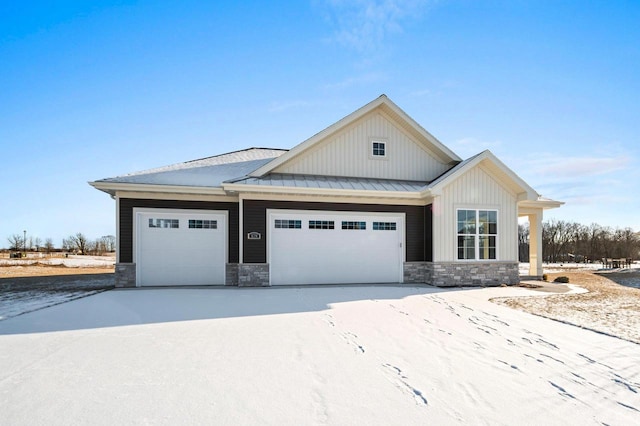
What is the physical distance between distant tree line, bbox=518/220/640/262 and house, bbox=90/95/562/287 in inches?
1202

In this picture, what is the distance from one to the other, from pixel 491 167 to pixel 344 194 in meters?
5.22

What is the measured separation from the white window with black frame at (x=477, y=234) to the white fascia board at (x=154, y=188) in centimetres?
825

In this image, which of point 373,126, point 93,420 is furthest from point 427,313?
point 373,126

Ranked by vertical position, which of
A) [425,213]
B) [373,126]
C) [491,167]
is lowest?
[425,213]

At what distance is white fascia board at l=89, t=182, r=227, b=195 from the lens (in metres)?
10.4

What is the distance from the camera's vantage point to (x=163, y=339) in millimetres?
5086

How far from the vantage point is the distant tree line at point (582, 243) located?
1422 inches

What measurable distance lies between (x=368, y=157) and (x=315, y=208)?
3.10 m

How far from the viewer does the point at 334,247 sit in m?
11.5

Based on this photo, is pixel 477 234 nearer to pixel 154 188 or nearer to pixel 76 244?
pixel 154 188

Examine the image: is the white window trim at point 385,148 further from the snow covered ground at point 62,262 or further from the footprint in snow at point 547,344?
the snow covered ground at point 62,262

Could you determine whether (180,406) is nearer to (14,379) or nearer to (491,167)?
(14,379)

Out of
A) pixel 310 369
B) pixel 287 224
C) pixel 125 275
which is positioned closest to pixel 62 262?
pixel 125 275

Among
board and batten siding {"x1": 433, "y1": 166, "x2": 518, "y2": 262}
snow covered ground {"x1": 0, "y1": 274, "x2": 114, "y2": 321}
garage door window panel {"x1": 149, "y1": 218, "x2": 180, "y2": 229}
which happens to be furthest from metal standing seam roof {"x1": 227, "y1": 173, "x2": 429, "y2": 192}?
snow covered ground {"x1": 0, "y1": 274, "x2": 114, "y2": 321}
